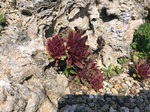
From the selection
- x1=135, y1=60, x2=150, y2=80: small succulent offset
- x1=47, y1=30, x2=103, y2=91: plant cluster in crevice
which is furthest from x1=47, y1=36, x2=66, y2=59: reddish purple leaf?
x1=135, y1=60, x2=150, y2=80: small succulent offset

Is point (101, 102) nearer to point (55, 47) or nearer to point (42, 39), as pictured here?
point (55, 47)

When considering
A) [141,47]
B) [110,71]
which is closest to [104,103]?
[110,71]

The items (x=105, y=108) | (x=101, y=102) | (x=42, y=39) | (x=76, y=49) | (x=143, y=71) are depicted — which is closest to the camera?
(x=42, y=39)

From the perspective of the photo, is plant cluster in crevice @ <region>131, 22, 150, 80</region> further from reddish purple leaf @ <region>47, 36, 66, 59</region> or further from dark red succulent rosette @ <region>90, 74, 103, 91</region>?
reddish purple leaf @ <region>47, 36, 66, 59</region>

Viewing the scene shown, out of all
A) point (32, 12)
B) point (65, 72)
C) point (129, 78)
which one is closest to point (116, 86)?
point (129, 78)

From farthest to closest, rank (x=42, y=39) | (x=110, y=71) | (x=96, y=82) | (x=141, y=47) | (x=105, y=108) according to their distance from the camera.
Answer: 1. (x=141, y=47)
2. (x=110, y=71)
3. (x=96, y=82)
4. (x=105, y=108)
5. (x=42, y=39)
